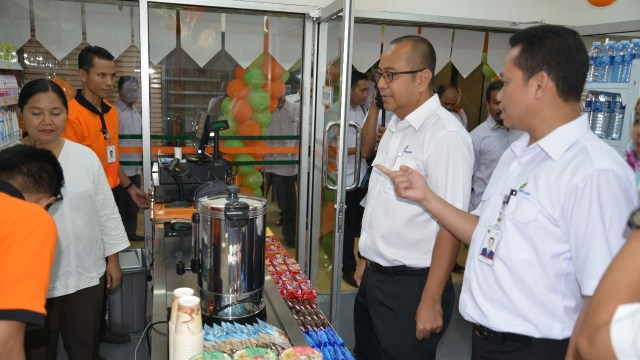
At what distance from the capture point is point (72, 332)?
2.42 meters

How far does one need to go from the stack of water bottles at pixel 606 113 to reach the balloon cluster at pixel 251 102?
227 cm

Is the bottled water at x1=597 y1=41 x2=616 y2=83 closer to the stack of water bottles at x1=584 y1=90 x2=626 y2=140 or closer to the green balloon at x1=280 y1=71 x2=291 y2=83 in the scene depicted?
the stack of water bottles at x1=584 y1=90 x2=626 y2=140

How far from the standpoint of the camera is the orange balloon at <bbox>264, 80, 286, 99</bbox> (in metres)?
4.18

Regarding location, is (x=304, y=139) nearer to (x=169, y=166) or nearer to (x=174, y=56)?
(x=174, y=56)

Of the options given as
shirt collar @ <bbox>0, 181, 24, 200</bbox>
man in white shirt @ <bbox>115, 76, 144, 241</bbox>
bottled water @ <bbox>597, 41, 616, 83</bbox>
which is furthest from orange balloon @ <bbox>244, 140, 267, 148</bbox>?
shirt collar @ <bbox>0, 181, 24, 200</bbox>

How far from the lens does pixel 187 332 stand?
1.26m

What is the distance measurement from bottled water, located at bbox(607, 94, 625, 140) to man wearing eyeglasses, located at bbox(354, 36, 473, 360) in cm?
189

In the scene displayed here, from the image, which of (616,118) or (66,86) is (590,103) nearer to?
(616,118)

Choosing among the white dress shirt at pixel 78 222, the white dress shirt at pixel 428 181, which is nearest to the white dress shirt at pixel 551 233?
the white dress shirt at pixel 428 181

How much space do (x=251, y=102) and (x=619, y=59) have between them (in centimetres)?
265

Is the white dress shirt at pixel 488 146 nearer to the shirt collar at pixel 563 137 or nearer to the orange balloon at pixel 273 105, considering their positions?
the orange balloon at pixel 273 105

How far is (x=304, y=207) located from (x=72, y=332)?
2.12 m

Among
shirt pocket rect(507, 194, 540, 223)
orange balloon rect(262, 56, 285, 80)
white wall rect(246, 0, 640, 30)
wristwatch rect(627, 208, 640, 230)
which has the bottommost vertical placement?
shirt pocket rect(507, 194, 540, 223)

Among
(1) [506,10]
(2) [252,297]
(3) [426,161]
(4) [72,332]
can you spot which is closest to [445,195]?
(3) [426,161]
